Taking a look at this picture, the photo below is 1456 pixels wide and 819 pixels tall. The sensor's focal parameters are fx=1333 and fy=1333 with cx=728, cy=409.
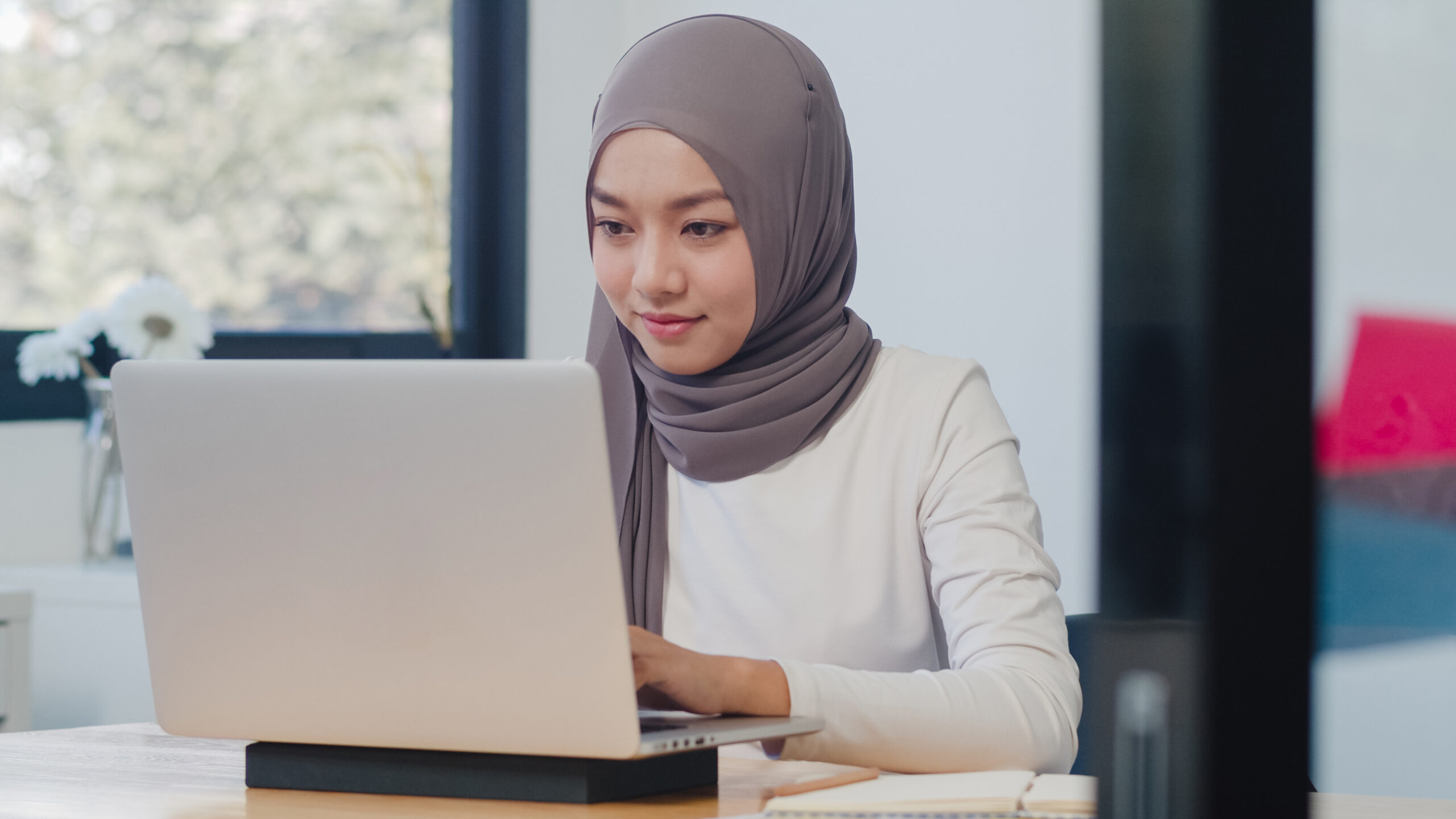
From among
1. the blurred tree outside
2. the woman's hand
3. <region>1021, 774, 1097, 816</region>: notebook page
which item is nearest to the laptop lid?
the woman's hand

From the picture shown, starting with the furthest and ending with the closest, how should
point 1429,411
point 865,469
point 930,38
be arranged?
point 930,38 < point 865,469 < point 1429,411

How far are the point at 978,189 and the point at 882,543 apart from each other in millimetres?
981

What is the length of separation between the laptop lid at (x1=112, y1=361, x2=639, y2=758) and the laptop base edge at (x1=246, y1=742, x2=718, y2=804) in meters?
0.02

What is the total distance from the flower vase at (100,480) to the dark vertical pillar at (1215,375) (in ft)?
6.71

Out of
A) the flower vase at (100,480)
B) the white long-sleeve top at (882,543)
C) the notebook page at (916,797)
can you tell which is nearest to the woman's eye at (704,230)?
the white long-sleeve top at (882,543)

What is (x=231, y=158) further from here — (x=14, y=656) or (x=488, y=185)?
(x=14, y=656)

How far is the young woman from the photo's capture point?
124 centimetres

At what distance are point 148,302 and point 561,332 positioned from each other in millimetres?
869

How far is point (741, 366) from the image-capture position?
1355 mm

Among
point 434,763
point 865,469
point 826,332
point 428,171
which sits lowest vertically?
point 434,763

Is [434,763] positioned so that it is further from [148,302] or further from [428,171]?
[428,171]

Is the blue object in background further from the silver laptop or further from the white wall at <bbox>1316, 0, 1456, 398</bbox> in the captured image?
the silver laptop

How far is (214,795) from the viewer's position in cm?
81

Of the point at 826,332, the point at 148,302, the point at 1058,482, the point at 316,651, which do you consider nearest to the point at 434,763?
the point at 316,651
